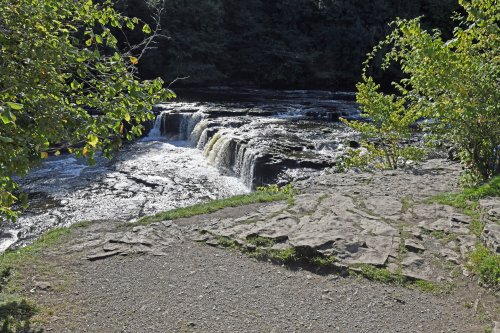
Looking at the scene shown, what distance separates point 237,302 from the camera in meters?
5.06

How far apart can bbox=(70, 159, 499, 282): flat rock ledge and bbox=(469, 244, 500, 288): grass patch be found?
0.44ft

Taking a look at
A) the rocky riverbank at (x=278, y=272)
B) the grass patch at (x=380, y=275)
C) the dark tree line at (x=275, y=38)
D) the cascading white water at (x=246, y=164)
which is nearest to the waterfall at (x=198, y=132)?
the cascading white water at (x=246, y=164)

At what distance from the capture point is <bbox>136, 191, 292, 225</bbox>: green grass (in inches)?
315

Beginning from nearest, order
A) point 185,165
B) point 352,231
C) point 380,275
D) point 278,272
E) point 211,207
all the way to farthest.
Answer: point 380,275 < point 278,272 < point 352,231 < point 211,207 < point 185,165

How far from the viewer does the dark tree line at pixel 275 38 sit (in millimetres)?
35781

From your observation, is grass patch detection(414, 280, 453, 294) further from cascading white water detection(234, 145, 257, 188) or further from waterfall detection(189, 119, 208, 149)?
waterfall detection(189, 119, 208, 149)

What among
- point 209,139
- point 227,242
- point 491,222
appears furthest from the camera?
point 209,139

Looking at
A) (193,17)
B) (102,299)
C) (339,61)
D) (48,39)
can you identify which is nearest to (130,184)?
(102,299)

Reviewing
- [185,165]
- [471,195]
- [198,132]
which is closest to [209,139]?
[198,132]

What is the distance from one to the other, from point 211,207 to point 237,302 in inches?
135

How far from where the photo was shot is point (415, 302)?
16.0ft

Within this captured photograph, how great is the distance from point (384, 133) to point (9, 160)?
31.0ft

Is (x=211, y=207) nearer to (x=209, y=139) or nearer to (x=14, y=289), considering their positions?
(x=14, y=289)

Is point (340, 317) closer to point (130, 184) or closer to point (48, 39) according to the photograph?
point (48, 39)
